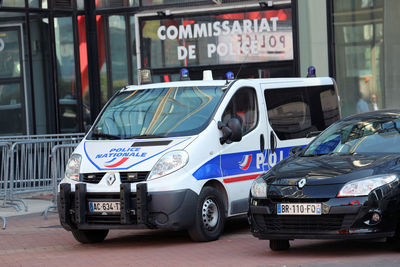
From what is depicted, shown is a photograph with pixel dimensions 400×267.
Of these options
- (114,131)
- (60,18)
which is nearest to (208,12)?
(60,18)

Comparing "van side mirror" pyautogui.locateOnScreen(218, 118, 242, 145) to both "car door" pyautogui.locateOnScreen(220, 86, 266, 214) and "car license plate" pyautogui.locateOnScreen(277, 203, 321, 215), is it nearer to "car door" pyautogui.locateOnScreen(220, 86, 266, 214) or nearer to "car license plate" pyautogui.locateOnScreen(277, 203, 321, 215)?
"car door" pyautogui.locateOnScreen(220, 86, 266, 214)

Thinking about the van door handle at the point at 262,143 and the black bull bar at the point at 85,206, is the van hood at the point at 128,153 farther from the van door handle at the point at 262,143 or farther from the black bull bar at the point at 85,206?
the van door handle at the point at 262,143

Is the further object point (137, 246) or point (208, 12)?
point (208, 12)

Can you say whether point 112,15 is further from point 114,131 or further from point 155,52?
point 114,131

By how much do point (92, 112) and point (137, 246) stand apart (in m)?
10.9

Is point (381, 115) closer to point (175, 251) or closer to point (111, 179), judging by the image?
point (175, 251)

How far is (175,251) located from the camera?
32.0 feet

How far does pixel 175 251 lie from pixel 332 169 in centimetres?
210

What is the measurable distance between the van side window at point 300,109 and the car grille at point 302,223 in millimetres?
2908

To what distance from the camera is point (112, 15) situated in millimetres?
20906

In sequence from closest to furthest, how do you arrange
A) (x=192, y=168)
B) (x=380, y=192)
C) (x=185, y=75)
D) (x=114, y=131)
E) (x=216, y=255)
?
(x=380, y=192) < (x=216, y=255) < (x=192, y=168) < (x=114, y=131) < (x=185, y=75)

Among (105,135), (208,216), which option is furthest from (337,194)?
(105,135)

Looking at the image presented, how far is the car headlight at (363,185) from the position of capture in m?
8.41

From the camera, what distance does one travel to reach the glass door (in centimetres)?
1948
